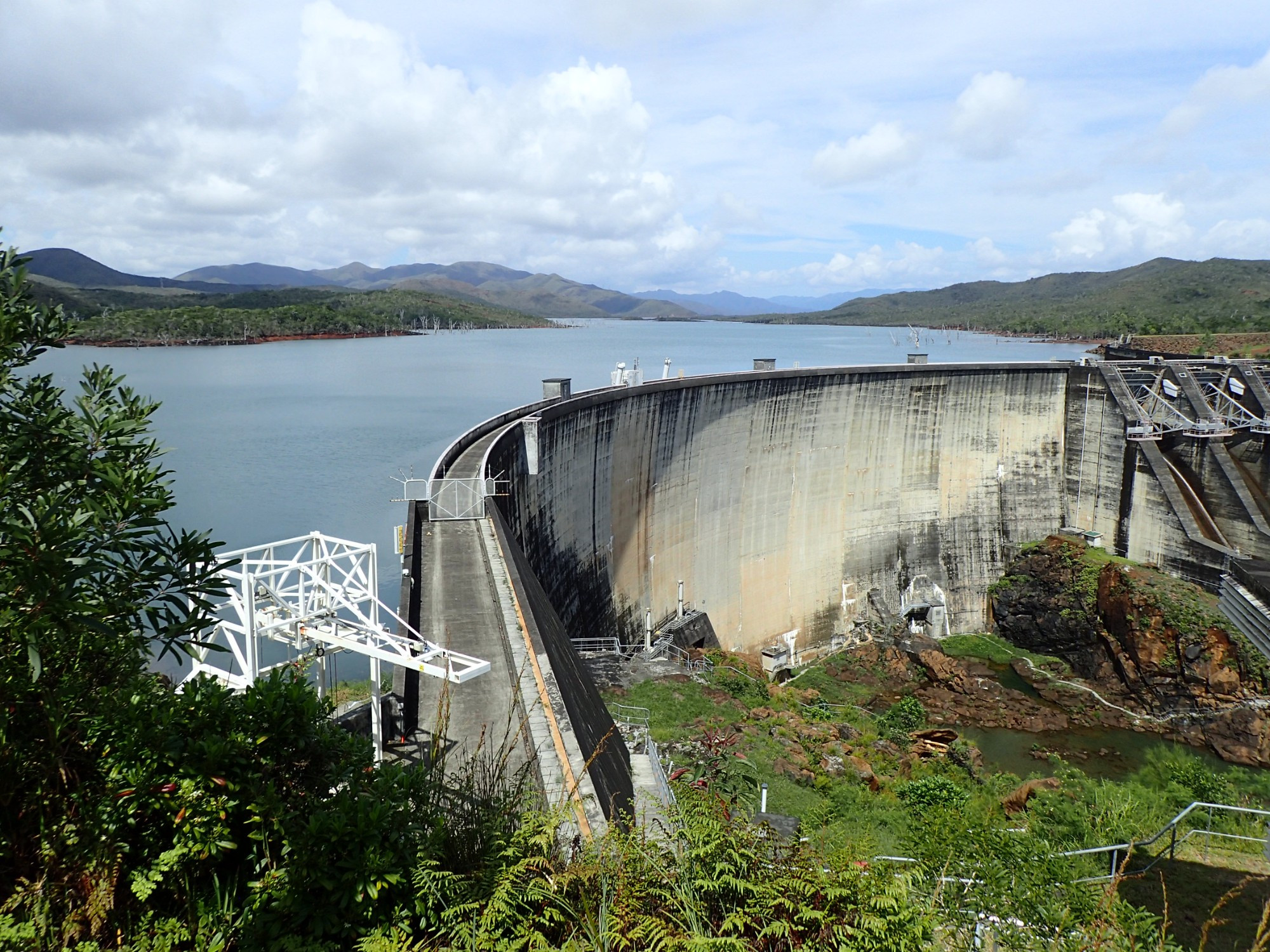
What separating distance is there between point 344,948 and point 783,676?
26080 millimetres

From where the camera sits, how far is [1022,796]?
55.7 feet

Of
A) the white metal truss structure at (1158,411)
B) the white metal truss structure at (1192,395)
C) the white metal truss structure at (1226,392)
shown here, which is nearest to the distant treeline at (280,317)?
the white metal truss structure at (1158,411)

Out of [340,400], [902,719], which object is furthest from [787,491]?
[340,400]

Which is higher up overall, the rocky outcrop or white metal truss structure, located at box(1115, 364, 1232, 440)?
white metal truss structure, located at box(1115, 364, 1232, 440)

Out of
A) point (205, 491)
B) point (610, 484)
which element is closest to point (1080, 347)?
point (610, 484)

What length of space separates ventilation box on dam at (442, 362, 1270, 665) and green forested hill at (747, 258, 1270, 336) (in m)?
30.2

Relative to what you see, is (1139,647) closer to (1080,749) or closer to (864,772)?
(1080,749)

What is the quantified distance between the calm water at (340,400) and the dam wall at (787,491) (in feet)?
24.0

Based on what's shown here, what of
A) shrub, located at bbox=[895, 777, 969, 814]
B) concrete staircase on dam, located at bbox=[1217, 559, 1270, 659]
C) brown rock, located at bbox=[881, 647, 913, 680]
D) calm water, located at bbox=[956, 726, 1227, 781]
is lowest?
calm water, located at bbox=[956, 726, 1227, 781]

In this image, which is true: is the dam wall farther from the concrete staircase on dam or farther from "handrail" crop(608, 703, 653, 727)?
the concrete staircase on dam

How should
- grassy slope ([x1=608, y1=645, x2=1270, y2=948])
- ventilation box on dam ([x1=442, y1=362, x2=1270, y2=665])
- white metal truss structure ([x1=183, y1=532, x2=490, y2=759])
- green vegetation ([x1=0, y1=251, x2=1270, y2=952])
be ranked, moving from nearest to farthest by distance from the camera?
green vegetation ([x1=0, y1=251, x2=1270, y2=952]) < white metal truss structure ([x1=183, y1=532, x2=490, y2=759]) < grassy slope ([x1=608, y1=645, x2=1270, y2=948]) < ventilation box on dam ([x1=442, y1=362, x2=1270, y2=665])

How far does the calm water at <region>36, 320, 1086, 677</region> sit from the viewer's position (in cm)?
3045

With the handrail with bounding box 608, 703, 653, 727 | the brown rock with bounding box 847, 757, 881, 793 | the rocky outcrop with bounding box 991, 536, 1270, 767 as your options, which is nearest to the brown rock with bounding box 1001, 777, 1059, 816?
the brown rock with bounding box 847, 757, 881, 793

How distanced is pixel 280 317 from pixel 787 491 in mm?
85219
